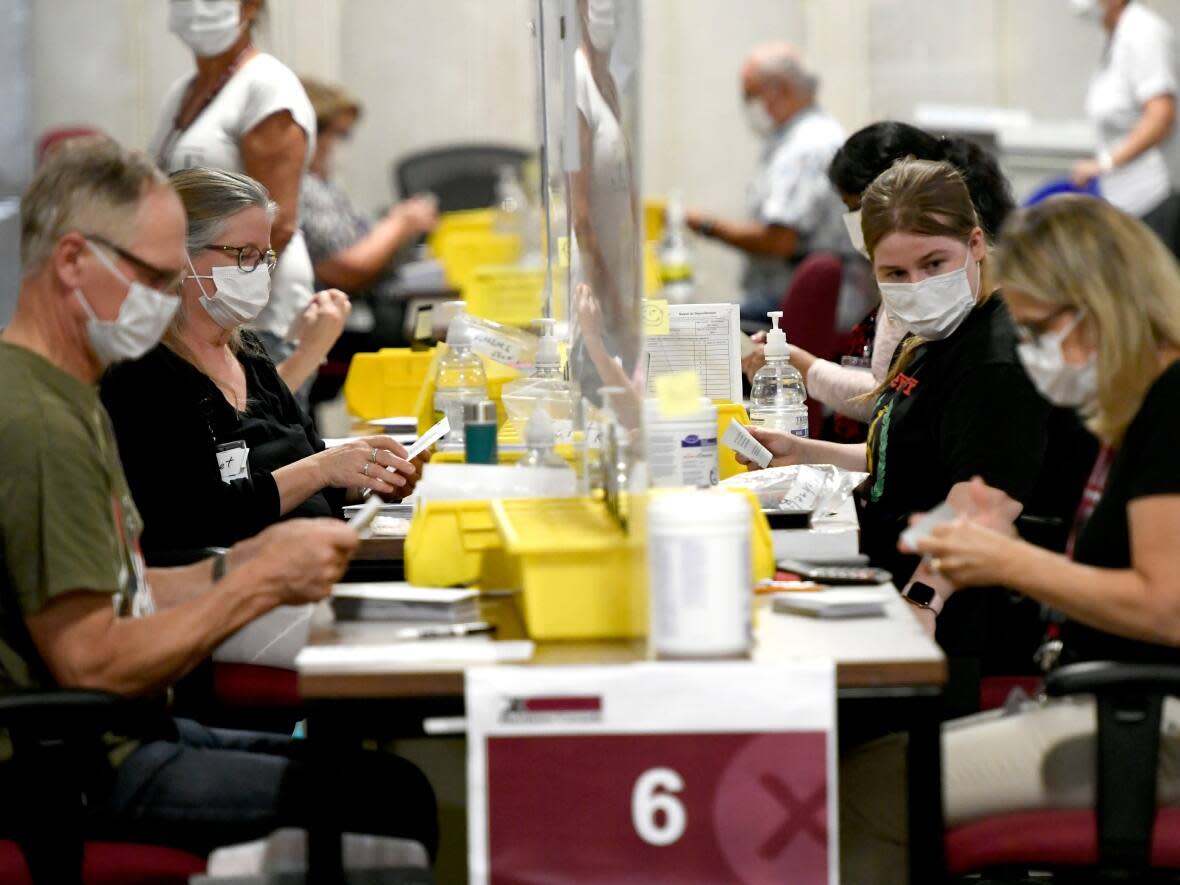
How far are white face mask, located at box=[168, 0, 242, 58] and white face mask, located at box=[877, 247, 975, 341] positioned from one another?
259 cm

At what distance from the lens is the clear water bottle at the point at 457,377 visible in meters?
3.35

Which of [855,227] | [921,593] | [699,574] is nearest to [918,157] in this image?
[855,227]

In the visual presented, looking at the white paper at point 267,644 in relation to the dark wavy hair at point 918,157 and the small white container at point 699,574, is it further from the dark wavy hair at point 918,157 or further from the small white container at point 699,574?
the dark wavy hair at point 918,157

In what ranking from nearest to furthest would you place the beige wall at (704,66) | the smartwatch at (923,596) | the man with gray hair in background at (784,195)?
the smartwatch at (923,596)
the man with gray hair in background at (784,195)
the beige wall at (704,66)

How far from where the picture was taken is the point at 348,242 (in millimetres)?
6520

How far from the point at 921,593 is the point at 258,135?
262 cm

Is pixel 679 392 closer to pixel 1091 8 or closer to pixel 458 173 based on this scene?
pixel 1091 8

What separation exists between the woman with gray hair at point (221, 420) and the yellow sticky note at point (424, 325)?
0.72m

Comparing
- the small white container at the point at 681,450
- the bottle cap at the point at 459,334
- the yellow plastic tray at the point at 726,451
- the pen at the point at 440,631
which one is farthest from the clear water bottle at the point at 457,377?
the pen at the point at 440,631

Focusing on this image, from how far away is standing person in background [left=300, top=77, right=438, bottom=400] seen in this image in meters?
6.31

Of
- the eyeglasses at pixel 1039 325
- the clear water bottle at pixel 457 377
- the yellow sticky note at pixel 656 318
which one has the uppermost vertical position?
Result: the eyeglasses at pixel 1039 325

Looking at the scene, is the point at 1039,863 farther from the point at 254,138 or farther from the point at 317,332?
the point at 254,138

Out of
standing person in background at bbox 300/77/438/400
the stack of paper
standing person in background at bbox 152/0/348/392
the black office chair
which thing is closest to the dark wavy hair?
standing person in background at bbox 152/0/348/392

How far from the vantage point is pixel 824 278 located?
5125mm
